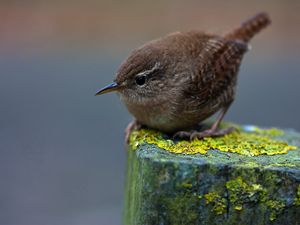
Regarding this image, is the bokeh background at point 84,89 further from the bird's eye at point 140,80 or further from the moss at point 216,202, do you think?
the moss at point 216,202

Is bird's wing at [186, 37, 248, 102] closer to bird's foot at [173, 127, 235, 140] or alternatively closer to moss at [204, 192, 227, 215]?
bird's foot at [173, 127, 235, 140]

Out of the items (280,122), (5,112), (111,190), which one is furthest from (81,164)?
(280,122)

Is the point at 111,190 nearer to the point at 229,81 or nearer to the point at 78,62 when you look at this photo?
the point at 229,81

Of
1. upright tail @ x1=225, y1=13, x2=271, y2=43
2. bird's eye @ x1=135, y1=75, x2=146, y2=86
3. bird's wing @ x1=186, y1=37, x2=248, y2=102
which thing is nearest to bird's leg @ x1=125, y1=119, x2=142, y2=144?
bird's eye @ x1=135, y1=75, x2=146, y2=86

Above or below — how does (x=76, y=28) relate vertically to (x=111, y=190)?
above

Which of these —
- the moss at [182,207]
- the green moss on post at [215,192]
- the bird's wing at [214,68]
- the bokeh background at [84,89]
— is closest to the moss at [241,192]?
the green moss on post at [215,192]
